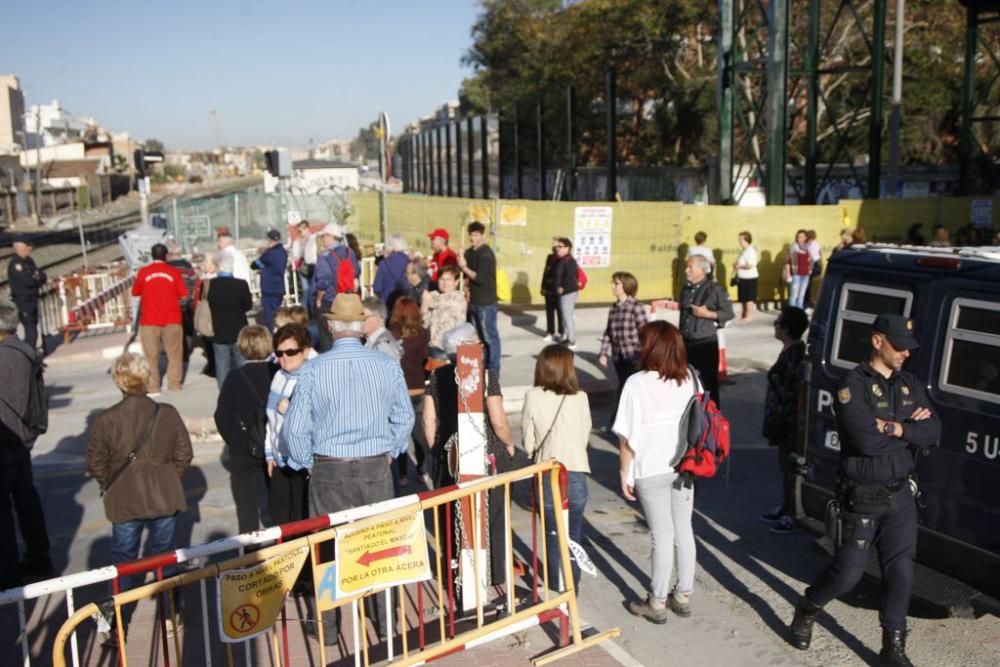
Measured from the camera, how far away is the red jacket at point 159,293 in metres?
11.6

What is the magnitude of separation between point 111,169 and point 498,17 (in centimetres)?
6890

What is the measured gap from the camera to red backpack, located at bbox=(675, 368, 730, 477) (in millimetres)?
→ 5500

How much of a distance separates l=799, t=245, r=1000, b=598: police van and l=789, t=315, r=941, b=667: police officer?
504mm

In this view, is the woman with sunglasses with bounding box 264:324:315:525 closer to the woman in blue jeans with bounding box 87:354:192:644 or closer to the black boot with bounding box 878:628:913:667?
the woman in blue jeans with bounding box 87:354:192:644

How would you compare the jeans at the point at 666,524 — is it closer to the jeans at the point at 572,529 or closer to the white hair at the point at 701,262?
the jeans at the point at 572,529

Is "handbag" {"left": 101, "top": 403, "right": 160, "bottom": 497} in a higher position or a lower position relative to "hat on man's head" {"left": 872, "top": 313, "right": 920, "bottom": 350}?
lower

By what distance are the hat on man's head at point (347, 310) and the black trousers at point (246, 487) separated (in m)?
1.31

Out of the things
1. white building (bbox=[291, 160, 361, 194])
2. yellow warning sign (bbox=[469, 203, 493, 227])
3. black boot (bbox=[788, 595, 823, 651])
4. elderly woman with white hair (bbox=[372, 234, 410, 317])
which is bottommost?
black boot (bbox=[788, 595, 823, 651])

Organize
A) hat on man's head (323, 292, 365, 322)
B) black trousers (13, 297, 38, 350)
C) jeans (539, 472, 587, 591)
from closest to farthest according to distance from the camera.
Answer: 1. hat on man's head (323, 292, 365, 322)
2. jeans (539, 472, 587, 591)
3. black trousers (13, 297, 38, 350)

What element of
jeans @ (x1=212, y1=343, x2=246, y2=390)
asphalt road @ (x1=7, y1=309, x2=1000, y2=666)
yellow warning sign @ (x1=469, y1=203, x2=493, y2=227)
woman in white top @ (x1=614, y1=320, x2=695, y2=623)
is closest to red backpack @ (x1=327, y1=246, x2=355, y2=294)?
jeans @ (x1=212, y1=343, x2=246, y2=390)

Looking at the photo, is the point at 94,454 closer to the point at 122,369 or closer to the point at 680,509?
the point at 122,369

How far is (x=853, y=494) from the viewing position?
496cm

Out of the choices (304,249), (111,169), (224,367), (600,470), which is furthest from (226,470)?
(111,169)

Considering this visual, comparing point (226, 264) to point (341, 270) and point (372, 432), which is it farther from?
point (372, 432)
